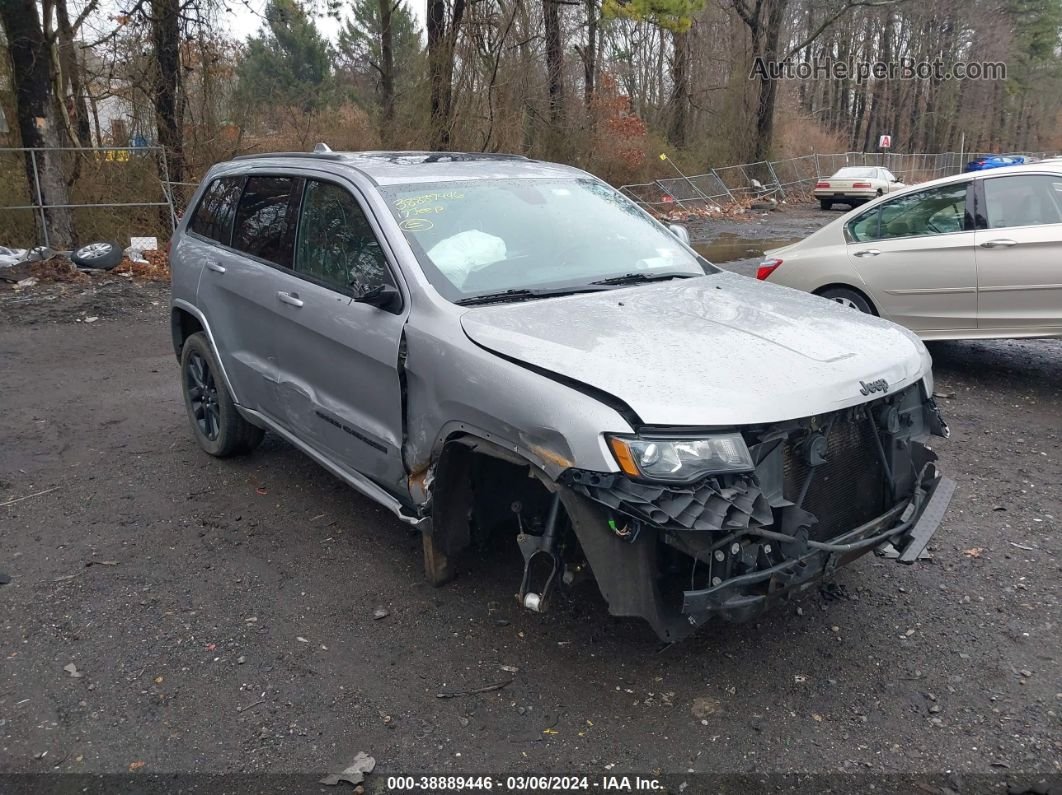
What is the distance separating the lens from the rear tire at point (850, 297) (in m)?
7.47

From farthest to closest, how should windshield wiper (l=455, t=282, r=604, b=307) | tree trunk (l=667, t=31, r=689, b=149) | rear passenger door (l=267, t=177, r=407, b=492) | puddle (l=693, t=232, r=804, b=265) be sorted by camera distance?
tree trunk (l=667, t=31, r=689, b=149) → puddle (l=693, t=232, r=804, b=265) → rear passenger door (l=267, t=177, r=407, b=492) → windshield wiper (l=455, t=282, r=604, b=307)

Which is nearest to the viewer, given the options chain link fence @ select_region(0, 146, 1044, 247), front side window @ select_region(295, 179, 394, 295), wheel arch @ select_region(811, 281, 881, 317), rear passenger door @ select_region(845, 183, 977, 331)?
front side window @ select_region(295, 179, 394, 295)

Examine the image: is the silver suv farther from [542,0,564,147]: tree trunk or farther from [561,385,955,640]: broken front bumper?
[542,0,564,147]: tree trunk

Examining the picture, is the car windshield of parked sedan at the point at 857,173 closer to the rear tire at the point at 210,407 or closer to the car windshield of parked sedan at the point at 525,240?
the car windshield of parked sedan at the point at 525,240

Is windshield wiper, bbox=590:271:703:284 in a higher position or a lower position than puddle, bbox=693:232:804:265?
higher

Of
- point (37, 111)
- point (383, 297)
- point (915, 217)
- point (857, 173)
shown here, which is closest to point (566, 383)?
point (383, 297)

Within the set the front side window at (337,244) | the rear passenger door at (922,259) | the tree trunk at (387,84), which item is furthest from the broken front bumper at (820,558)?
the tree trunk at (387,84)

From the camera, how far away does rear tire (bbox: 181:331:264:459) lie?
5383 mm

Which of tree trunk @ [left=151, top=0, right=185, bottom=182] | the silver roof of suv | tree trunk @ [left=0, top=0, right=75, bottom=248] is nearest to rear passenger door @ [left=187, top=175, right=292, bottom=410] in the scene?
the silver roof of suv

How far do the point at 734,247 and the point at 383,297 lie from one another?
16840mm

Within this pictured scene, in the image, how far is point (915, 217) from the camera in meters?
7.34

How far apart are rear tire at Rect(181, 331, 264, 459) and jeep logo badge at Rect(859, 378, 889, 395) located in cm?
366

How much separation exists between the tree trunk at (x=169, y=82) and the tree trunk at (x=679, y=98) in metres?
22.5

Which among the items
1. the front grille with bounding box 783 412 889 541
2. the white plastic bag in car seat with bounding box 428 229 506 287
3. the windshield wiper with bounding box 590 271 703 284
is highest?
the white plastic bag in car seat with bounding box 428 229 506 287
